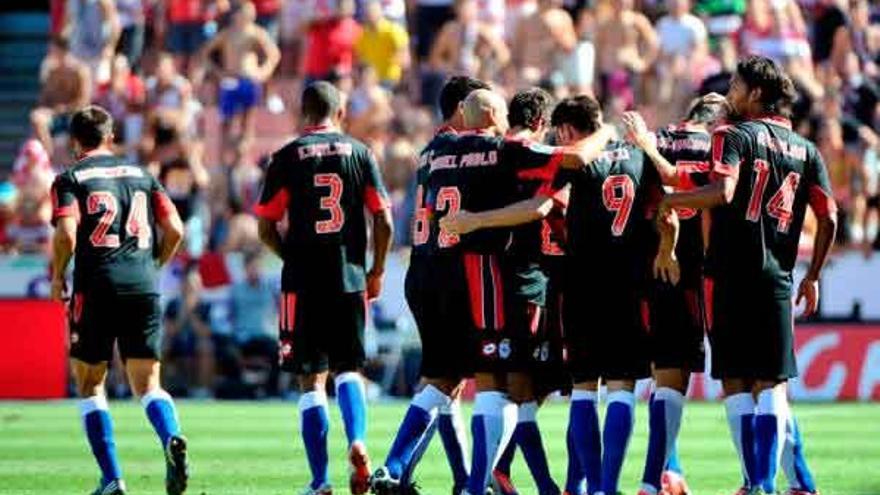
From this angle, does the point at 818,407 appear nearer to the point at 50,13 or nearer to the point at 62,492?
the point at 62,492

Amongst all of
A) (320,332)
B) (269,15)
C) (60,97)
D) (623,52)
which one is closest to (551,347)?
(320,332)

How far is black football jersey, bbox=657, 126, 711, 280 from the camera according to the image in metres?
13.9

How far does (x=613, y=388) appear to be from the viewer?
13.2 metres

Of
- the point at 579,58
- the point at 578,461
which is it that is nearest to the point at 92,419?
the point at 578,461

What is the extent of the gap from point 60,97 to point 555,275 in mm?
15383

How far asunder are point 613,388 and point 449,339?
1.03 meters

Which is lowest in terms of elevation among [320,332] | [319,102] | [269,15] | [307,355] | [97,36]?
[307,355]

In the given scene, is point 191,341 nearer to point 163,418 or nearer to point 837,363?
point 837,363

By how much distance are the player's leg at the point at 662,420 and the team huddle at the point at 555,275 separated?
0.04 feet

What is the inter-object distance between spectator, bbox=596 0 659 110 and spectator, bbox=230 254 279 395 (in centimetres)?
454

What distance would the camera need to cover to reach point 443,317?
13594 millimetres

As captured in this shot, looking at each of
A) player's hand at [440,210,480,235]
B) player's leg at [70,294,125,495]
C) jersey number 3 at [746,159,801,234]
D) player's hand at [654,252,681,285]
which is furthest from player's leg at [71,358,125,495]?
jersey number 3 at [746,159,801,234]

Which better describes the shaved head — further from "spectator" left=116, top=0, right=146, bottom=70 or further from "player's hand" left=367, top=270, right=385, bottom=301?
"spectator" left=116, top=0, right=146, bottom=70

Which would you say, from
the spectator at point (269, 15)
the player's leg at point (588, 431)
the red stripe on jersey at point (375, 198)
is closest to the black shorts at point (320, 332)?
the red stripe on jersey at point (375, 198)
